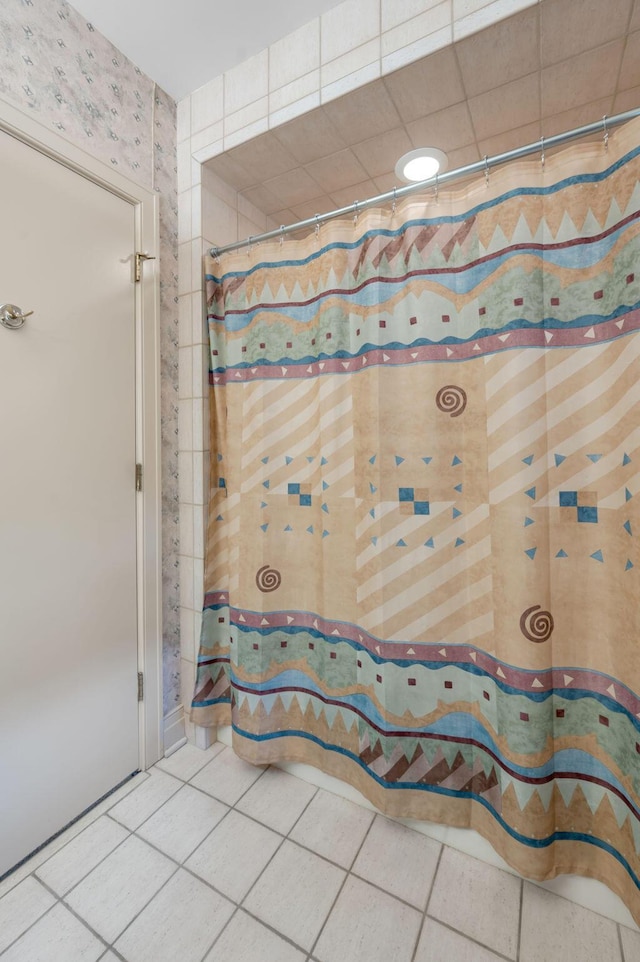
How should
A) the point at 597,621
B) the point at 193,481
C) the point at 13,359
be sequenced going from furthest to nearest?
the point at 193,481
the point at 13,359
the point at 597,621

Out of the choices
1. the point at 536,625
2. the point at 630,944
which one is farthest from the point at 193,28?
the point at 630,944

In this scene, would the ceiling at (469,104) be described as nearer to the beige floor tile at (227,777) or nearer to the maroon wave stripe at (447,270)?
the maroon wave stripe at (447,270)

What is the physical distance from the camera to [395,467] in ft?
3.56

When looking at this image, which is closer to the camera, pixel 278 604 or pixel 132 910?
pixel 132 910

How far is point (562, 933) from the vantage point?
35.1 inches

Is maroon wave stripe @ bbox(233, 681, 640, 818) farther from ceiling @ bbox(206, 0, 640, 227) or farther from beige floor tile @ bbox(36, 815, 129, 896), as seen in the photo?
ceiling @ bbox(206, 0, 640, 227)

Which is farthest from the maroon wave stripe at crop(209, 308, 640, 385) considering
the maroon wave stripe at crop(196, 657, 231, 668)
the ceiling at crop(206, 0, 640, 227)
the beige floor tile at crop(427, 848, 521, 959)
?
the beige floor tile at crop(427, 848, 521, 959)

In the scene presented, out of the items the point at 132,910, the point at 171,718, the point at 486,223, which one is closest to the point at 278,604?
the point at 171,718

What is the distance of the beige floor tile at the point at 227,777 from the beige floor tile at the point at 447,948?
→ 0.63 m

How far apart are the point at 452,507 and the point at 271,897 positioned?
108 centimetres

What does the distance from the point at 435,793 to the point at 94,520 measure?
127cm

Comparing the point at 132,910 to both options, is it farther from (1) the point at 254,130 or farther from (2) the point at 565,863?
(1) the point at 254,130

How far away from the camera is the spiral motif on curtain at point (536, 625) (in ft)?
2.95

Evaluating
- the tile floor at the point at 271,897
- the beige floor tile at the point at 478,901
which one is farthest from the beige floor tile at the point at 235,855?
the beige floor tile at the point at 478,901
